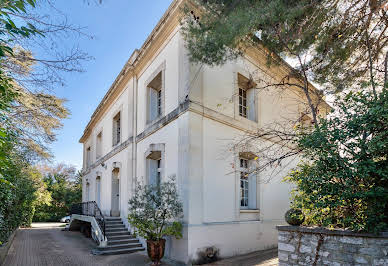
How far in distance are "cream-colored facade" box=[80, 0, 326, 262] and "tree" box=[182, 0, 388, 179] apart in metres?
1.72

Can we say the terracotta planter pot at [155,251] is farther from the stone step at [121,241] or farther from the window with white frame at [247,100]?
the window with white frame at [247,100]

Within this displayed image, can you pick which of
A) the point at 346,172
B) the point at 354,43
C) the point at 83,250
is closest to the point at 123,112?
the point at 83,250

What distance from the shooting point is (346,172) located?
4156mm

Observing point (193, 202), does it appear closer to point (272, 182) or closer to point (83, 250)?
point (272, 182)

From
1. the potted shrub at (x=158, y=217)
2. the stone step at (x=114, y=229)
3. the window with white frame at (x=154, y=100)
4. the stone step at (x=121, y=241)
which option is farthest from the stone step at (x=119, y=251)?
the window with white frame at (x=154, y=100)

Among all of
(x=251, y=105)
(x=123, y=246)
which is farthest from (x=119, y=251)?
(x=251, y=105)

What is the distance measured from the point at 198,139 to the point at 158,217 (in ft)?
7.83

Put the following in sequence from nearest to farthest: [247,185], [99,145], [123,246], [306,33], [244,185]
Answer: [306,33] < [123,246] < [244,185] < [247,185] < [99,145]

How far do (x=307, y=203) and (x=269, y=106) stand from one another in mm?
6909

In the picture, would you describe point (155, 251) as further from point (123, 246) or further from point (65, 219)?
point (65, 219)

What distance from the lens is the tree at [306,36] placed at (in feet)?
19.0

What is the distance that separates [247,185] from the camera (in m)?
9.76

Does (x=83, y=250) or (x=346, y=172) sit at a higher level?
(x=346, y=172)

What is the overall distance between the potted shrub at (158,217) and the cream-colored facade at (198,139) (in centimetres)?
26
